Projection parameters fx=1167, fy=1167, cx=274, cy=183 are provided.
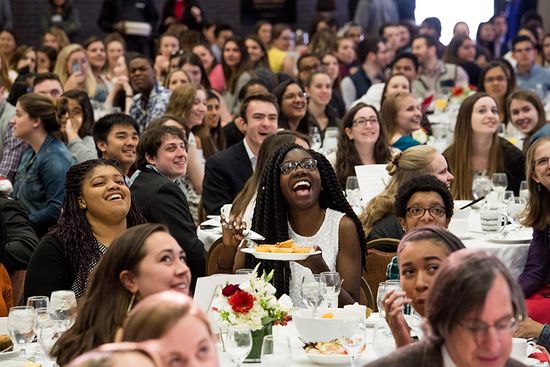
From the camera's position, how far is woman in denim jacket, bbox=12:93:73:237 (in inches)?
283

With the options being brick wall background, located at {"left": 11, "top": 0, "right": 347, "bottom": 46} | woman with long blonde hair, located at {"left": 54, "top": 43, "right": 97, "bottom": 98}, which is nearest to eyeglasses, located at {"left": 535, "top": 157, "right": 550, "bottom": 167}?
woman with long blonde hair, located at {"left": 54, "top": 43, "right": 97, "bottom": 98}

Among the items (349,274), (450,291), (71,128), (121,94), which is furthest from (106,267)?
(121,94)

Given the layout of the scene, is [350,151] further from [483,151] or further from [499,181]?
[499,181]

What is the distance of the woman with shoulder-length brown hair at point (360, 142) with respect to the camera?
8234 mm

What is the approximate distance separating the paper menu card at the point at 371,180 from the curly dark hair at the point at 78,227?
203cm

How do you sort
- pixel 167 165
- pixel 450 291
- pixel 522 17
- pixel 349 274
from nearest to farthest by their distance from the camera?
pixel 450 291 < pixel 349 274 < pixel 167 165 < pixel 522 17

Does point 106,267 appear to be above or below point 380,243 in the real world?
above

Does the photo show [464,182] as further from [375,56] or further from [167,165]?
[375,56]

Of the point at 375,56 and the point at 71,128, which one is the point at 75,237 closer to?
the point at 71,128

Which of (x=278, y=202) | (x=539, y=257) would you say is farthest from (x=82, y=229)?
(x=539, y=257)

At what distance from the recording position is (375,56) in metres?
13.9

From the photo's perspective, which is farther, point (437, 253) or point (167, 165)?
point (167, 165)

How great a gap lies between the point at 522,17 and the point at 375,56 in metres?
5.62

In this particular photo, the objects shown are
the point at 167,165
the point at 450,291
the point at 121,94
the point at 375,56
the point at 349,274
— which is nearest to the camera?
the point at 450,291
